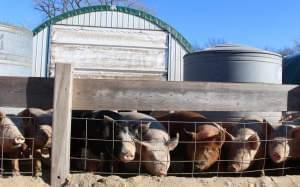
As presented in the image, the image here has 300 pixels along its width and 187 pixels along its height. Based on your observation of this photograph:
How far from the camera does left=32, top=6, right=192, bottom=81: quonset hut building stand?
14148 mm

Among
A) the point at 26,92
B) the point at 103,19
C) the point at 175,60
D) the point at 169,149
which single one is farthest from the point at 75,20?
the point at 26,92

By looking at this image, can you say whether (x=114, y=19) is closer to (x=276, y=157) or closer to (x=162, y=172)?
(x=276, y=157)

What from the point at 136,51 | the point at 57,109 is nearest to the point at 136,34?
the point at 136,51

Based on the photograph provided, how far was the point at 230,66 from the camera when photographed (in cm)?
622

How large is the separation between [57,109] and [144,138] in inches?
38.9

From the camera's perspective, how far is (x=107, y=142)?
491 cm

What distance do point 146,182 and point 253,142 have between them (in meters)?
1.37

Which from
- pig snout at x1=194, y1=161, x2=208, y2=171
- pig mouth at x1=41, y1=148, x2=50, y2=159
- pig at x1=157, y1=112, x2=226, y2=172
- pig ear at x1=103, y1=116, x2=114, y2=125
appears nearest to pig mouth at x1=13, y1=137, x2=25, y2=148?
pig mouth at x1=41, y1=148, x2=50, y2=159

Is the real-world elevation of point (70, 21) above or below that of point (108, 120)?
above

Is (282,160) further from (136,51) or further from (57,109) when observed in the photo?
(136,51)

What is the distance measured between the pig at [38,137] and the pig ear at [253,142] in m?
2.03

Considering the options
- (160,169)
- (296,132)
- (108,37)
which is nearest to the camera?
(160,169)

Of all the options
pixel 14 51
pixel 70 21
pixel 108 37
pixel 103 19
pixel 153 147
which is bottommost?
pixel 153 147

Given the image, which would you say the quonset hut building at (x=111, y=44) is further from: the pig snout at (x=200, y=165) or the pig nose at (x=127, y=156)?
the pig nose at (x=127, y=156)
